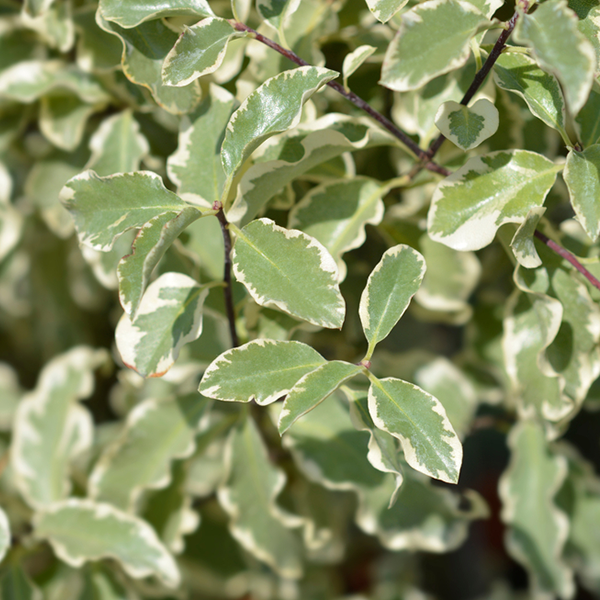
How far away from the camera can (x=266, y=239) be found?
20.7 inches

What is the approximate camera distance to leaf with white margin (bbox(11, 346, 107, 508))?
38.3 inches

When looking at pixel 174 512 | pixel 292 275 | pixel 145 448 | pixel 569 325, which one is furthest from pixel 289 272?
pixel 174 512

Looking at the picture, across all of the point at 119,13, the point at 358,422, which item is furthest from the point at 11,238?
the point at 358,422

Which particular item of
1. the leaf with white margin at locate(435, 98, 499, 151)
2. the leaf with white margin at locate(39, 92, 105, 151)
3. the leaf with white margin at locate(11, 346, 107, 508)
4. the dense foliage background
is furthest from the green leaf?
the leaf with white margin at locate(11, 346, 107, 508)

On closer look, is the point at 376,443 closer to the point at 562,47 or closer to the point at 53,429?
the point at 562,47

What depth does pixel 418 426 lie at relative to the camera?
50 cm

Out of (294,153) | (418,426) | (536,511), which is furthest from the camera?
(536,511)

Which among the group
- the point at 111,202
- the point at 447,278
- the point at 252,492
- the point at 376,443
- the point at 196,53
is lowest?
the point at 252,492

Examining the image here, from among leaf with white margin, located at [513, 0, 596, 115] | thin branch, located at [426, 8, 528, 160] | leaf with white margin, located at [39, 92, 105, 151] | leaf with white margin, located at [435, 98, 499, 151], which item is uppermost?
leaf with white margin, located at [513, 0, 596, 115]

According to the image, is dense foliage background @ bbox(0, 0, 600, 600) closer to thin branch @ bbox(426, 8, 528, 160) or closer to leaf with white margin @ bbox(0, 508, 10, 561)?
thin branch @ bbox(426, 8, 528, 160)

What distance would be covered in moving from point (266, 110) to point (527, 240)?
264mm

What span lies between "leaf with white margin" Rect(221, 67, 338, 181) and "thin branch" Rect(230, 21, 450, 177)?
5 cm

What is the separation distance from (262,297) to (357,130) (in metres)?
0.24

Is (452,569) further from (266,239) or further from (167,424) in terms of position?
(266,239)
